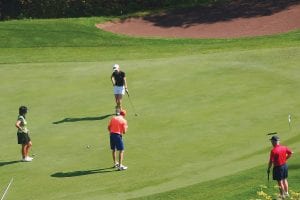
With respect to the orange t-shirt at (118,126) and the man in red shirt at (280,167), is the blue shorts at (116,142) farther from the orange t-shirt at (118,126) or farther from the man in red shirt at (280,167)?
the man in red shirt at (280,167)

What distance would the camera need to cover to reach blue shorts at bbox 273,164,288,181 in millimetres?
16219

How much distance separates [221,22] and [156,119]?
2172cm

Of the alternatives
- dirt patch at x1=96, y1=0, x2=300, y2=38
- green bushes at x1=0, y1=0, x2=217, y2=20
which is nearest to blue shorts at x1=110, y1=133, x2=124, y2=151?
dirt patch at x1=96, y1=0, x2=300, y2=38

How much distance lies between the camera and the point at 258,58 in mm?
30609

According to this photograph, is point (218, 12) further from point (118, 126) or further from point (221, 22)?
point (118, 126)

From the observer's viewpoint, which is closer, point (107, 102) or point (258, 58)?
point (107, 102)

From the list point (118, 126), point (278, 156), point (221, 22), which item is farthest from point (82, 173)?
point (221, 22)

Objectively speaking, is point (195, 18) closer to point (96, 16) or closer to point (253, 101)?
point (96, 16)

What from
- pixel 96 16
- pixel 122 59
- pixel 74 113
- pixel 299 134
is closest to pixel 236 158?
pixel 299 134

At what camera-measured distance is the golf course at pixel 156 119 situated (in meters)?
17.9

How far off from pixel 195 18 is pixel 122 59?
13.0 metres

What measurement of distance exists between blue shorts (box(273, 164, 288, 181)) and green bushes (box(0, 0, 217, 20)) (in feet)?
109

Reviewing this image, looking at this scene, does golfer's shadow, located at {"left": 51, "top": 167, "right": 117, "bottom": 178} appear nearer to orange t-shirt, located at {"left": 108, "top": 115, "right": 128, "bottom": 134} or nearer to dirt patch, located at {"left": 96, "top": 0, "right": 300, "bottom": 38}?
orange t-shirt, located at {"left": 108, "top": 115, "right": 128, "bottom": 134}

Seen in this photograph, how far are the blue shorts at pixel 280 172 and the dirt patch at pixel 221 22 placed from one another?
82.0ft
